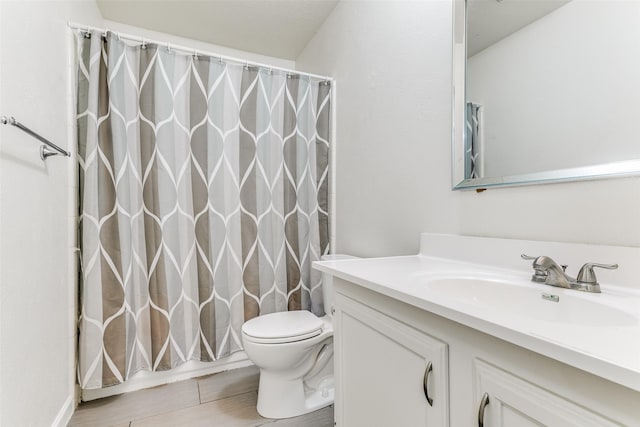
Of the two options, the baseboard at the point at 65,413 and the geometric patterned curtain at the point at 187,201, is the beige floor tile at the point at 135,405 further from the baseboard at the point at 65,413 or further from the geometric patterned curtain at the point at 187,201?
the geometric patterned curtain at the point at 187,201

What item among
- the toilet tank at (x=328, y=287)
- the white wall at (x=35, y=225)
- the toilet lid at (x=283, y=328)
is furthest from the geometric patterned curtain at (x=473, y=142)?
the white wall at (x=35, y=225)

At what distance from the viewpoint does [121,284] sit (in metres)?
1.58

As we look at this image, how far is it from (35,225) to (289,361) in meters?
1.19

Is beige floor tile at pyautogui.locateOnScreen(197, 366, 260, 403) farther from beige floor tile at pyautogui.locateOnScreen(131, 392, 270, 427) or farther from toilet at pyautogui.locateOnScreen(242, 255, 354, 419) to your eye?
toilet at pyautogui.locateOnScreen(242, 255, 354, 419)

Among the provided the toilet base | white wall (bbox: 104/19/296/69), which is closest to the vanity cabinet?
the toilet base

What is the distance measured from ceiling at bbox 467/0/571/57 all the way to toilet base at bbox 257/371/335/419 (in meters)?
1.68

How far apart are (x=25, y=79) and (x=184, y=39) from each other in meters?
1.57

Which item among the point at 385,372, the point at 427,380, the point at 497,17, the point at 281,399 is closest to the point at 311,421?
the point at 281,399

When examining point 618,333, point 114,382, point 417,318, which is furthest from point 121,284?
point 618,333

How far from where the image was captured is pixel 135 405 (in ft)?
5.11

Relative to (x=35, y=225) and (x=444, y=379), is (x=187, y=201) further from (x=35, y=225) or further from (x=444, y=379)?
(x=444, y=379)

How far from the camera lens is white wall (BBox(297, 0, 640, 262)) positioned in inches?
33.4

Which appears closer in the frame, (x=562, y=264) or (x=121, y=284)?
(x=562, y=264)

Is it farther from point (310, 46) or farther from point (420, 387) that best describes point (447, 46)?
point (310, 46)
